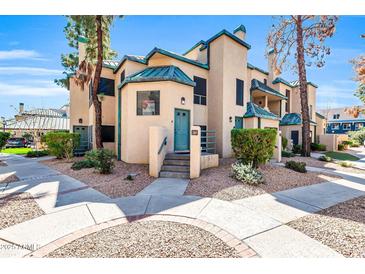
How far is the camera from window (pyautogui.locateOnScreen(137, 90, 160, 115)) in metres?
10.0

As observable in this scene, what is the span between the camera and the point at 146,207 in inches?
191

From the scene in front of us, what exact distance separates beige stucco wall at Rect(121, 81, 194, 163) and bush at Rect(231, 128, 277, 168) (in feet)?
11.9

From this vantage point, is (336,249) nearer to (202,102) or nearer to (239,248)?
(239,248)

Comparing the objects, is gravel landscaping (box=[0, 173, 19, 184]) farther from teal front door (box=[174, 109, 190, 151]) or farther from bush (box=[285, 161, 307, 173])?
bush (box=[285, 161, 307, 173])

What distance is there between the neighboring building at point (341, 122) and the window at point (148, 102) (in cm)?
5573

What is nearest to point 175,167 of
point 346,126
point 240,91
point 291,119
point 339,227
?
point 339,227

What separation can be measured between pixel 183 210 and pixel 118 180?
398 cm

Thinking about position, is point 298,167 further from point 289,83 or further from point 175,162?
point 289,83

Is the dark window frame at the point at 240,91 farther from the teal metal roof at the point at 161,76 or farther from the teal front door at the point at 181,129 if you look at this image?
the teal front door at the point at 181,129

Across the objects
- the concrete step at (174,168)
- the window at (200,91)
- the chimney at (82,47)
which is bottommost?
the concrete step at (174,168)

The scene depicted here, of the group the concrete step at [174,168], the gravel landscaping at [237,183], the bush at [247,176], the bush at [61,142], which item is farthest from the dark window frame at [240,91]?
the bush at [61,142]

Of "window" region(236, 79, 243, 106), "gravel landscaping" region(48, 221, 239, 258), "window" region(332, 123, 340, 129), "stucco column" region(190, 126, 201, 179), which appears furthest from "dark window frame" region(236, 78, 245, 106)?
"window" region(332, 123, 340, 129)

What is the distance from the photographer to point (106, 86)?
14.0 m

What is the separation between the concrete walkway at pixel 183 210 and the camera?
3.31 meters
